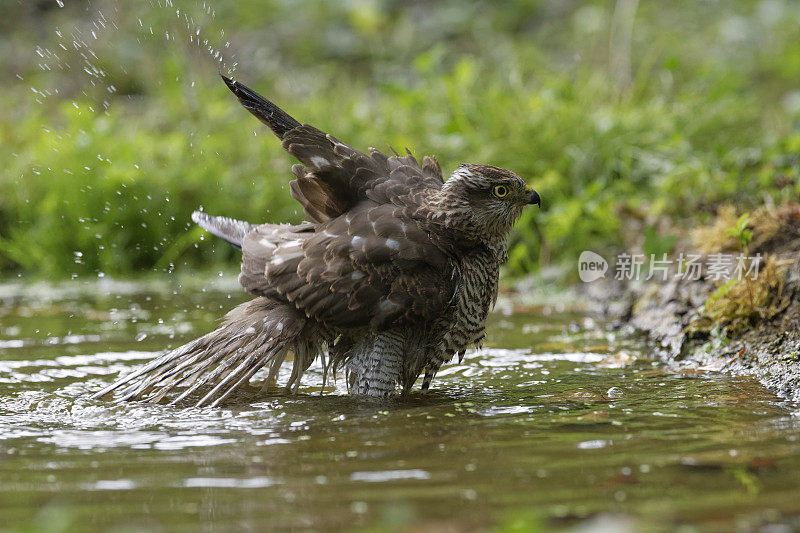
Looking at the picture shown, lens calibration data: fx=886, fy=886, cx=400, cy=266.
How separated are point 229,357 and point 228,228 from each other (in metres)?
0.82

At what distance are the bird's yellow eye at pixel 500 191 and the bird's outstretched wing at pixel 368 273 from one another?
1.24ft

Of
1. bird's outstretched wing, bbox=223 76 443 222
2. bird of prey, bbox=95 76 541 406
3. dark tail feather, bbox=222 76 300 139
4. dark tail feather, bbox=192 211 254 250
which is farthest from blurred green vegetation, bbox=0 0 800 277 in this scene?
dark tail feather, bbox=222 76 300 139

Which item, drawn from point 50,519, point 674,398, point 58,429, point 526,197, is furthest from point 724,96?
point 50,519

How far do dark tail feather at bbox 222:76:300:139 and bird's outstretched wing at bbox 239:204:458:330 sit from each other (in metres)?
0.47

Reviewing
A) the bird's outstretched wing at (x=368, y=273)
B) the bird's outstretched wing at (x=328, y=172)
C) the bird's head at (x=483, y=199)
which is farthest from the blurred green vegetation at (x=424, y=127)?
the bird's outstretched wing at (x=368, y=273)

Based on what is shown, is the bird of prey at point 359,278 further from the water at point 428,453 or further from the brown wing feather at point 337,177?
the water at point 428,453

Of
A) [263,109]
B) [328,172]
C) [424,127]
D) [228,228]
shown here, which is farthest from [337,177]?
[424,127]

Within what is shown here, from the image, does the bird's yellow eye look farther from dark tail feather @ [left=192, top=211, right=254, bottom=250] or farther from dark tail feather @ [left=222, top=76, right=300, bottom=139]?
dark tail feather @ [left=192, top=211, right=254, bottom=250]

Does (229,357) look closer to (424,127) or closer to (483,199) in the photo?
(483,199)

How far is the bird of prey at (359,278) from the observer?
12.2ft

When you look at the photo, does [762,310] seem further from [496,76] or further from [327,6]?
[327,6]

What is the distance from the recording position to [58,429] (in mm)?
3256

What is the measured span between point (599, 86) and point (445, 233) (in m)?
5.37

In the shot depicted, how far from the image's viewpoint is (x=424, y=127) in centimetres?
811
